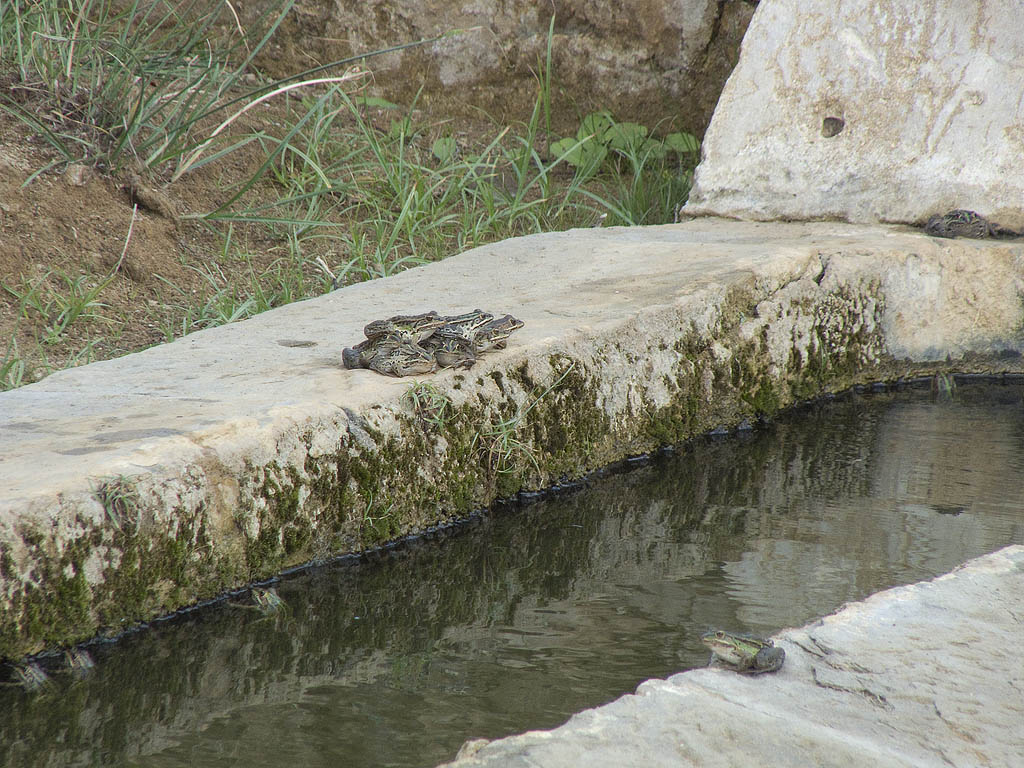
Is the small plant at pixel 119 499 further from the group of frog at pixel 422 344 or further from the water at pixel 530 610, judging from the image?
the group of frog at pixel 422 344

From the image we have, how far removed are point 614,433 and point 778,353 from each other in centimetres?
117

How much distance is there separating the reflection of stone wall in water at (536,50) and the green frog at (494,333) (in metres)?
4.00

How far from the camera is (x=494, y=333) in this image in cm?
369

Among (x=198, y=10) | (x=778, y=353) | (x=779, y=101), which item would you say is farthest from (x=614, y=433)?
(x=198, y=10)

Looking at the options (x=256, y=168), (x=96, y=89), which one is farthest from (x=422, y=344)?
(x=256, y=168)

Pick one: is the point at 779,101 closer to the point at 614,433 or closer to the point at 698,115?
the point at 698,115

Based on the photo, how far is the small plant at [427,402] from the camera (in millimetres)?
3338

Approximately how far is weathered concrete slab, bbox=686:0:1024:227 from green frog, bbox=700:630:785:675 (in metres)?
4.39

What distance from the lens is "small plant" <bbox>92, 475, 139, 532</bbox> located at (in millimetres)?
2533

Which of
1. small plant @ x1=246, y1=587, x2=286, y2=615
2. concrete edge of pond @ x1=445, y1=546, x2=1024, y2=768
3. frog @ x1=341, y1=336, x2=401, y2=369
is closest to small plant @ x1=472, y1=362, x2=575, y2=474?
frog @ x1=341, y1=336, x2=401, y2=369

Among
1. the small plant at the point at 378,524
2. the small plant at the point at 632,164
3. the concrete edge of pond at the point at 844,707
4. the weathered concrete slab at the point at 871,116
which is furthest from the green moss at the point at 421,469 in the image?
the small plant at the point at 632,164

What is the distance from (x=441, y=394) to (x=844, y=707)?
1809 millimetres

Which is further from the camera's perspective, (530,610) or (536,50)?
(536,50)

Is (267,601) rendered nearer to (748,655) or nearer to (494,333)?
(494,333)
